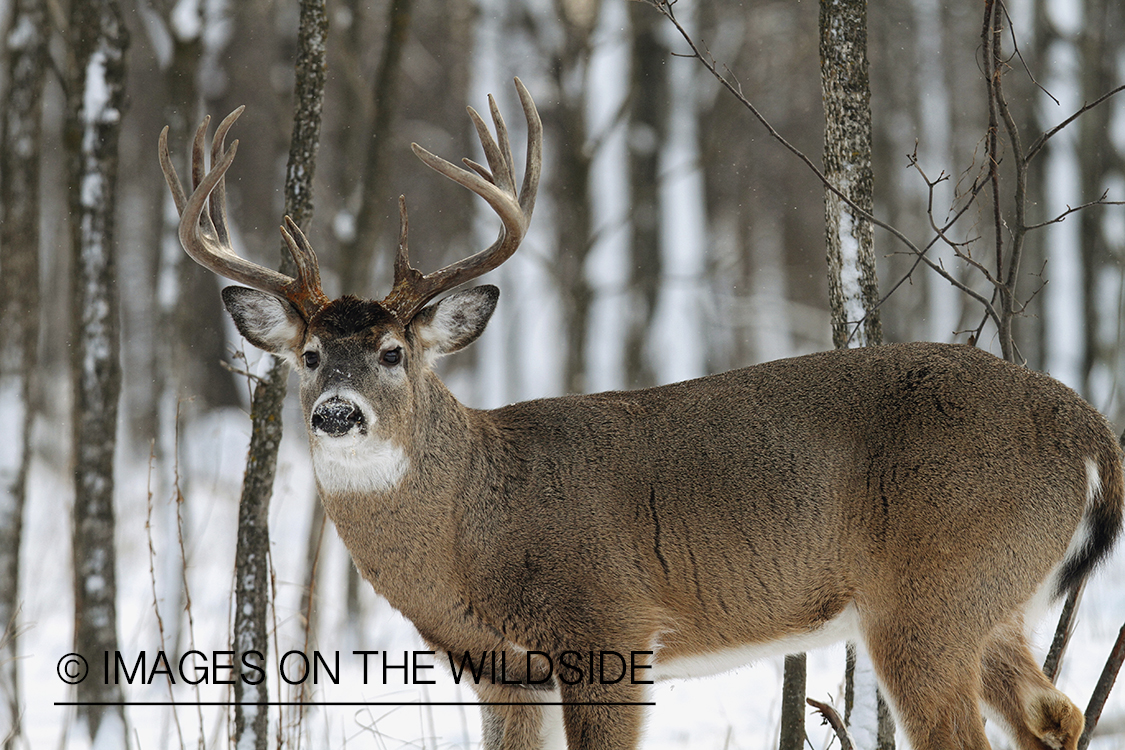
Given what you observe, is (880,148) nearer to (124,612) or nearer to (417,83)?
(417,83)

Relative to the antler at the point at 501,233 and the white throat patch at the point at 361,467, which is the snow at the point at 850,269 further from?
the white throat patch at the point at 361,467

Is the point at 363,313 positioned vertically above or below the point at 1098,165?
below

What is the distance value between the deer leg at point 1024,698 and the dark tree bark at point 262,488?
3041 mm

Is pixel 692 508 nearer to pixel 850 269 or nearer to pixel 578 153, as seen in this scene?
pixel 850 269

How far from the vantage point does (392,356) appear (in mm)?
4449

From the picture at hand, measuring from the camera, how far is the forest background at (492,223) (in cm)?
762

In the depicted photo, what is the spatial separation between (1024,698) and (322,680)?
5018 millimetres

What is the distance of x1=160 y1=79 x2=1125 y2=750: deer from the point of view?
394 centimetres

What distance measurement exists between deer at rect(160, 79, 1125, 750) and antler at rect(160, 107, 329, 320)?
0.01 metres

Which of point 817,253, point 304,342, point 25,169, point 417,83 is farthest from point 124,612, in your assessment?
point 817,253

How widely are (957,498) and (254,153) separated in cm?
2054

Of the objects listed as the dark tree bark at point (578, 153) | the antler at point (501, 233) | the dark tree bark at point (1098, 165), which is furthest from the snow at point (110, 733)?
the dark tree bark at point (1098, 165)

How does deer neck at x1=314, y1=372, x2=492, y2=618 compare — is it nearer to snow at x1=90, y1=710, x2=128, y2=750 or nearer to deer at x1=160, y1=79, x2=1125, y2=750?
deer at x1=160, y1=79, x2=1125, y2=750

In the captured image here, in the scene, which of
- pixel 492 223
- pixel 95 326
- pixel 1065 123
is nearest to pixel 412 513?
pixel 95 326
